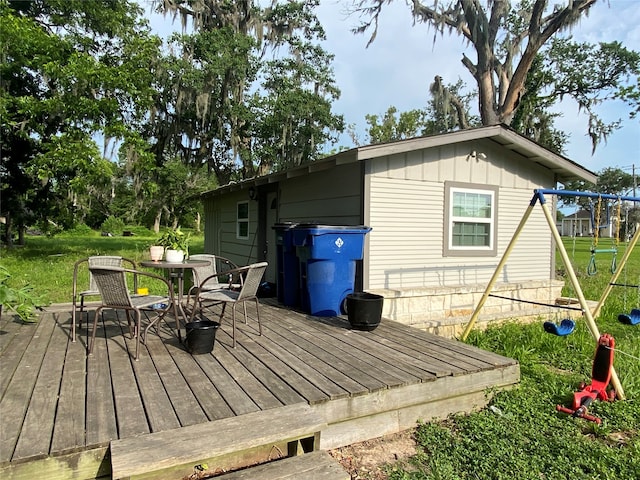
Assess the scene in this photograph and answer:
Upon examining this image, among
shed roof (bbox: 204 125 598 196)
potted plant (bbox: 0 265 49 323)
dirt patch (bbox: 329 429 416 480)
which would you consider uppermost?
shed roof (bbox: 204 125 598 196)

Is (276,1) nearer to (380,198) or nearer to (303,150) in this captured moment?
(303,150)

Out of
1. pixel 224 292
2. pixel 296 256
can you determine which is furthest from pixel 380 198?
pixel 224 292

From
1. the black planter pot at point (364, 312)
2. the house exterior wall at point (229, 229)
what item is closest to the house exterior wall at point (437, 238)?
the black planter pot at point (364, 312)

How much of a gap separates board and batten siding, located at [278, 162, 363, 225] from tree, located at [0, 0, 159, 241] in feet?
23.1

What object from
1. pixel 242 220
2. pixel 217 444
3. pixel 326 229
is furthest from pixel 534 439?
pixel 242 220

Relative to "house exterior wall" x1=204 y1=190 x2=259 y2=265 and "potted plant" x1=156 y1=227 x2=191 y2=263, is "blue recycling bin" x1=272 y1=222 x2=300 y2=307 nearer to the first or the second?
"potted plant" x1=156 y1=227 x2=191 y2=263

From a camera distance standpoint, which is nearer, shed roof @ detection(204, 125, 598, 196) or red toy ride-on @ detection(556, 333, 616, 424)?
red toy ride-on @ detection(556, 333, 616, 424)

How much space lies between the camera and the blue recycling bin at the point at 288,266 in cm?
523

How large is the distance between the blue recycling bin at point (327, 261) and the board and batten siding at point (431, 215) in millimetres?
711

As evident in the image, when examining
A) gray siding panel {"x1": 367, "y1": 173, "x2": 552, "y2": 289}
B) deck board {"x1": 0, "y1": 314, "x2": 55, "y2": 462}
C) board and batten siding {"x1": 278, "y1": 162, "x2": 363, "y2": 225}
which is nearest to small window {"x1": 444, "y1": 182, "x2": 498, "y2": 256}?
gray siding panel {"x1": 367, "y1": 173, "x2": 552, "y2": 289}

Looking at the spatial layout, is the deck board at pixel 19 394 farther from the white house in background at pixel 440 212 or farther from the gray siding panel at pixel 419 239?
the gray siding panel at pixel 419 239

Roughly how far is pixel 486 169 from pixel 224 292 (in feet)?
15.2

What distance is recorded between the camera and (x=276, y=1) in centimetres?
1667

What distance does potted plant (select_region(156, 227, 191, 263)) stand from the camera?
4.09 metres
